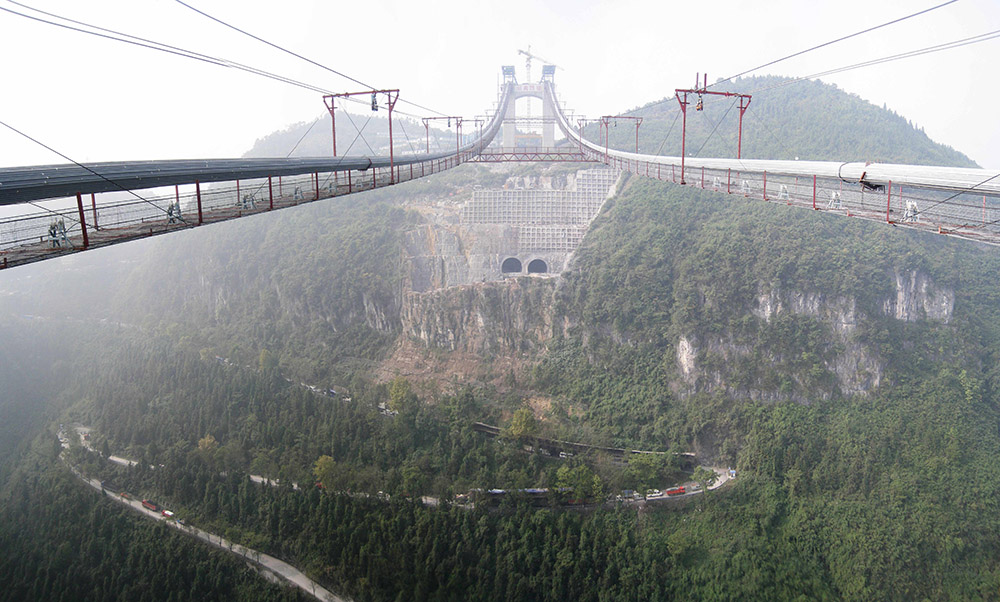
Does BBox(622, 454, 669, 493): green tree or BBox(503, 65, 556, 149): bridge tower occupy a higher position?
BBox(503, 65, 556, 149): bridge tower

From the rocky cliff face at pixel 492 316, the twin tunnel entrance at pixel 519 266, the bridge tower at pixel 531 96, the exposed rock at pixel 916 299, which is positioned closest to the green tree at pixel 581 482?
the rocky cliff face at pixel 492 316

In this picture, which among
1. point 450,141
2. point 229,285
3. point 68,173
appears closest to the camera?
point 68,173

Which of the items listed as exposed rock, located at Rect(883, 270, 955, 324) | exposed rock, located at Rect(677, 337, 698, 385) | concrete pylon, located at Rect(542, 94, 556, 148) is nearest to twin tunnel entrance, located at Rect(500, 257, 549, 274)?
exposed rock, located at Rect(677, 337, 698, 385)

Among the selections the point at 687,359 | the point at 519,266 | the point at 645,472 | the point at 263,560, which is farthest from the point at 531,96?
the point at 263,560

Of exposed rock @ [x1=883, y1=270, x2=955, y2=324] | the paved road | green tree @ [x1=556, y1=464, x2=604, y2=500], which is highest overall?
exposed rock @ [x1=883, y1=270, x2=955, y2=324]

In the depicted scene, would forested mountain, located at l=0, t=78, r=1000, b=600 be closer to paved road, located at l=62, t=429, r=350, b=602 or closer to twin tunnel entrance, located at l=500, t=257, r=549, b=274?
paved road, located at l=62, t=429, r=350, b=602

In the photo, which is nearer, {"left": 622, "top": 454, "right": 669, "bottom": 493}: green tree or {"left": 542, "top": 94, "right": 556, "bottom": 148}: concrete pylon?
{"left": 622, "top": 454, "right": 669, "bottom": 493}: green tree

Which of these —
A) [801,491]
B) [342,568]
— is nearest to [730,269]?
[801,491]

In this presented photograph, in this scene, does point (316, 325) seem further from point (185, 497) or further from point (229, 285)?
point (185, 497)
